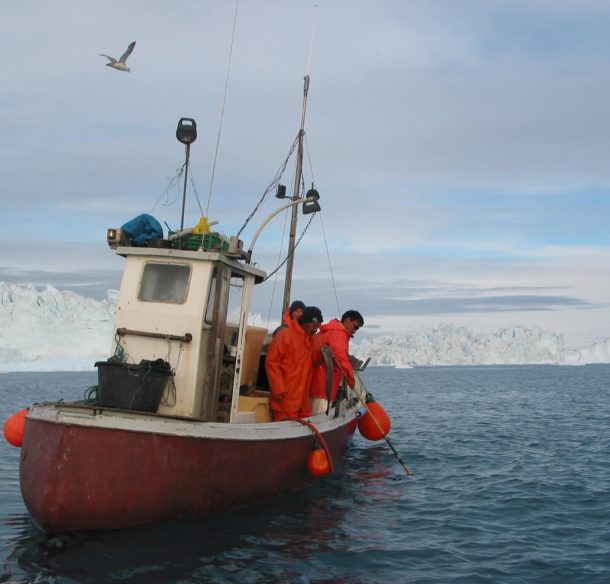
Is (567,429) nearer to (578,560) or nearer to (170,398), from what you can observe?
(578,560)

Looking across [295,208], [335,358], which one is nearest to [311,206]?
[295,208]

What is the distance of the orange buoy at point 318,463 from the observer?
32.9 feet

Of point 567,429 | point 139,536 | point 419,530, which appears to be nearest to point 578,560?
point 419,530

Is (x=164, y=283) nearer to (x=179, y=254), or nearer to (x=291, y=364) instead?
(x=179, y=254)

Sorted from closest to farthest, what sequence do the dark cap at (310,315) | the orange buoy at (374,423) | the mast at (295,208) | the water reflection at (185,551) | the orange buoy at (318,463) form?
the water reflection at (185,551) < the orange buoy at (318,463) < the dark cap at (310,315) < the orange buoy at (374,423) < the mast at (295,208)

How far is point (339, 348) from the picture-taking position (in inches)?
479

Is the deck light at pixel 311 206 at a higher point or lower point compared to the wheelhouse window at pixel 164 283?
higher

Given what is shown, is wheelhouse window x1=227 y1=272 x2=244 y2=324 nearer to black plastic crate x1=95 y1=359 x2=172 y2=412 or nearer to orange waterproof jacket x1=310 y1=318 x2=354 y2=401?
black plastic crate x1=95 y1=359 x2=172 y2=412

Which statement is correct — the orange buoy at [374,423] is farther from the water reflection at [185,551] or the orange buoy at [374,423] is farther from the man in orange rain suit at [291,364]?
the water reflection at [185,551]

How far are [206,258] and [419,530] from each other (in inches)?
178

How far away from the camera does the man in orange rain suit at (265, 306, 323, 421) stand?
10305 mm

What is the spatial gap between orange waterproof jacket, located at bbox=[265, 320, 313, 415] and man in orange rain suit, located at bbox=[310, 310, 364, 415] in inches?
43.4

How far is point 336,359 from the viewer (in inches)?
460

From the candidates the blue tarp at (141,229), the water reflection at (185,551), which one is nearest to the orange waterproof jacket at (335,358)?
the water reflection at (185,551)
